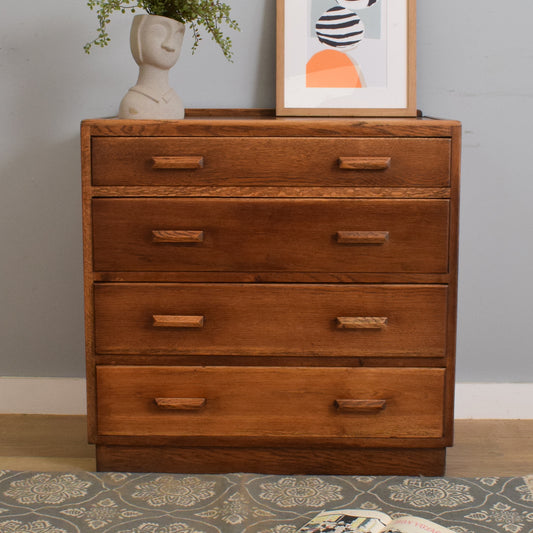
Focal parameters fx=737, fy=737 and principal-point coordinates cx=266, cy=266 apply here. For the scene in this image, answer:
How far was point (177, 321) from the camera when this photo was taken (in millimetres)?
1804

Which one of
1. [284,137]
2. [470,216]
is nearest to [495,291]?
[470,216]

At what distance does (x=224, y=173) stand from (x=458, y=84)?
34.2 inches

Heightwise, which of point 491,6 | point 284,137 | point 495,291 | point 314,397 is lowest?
point 314,397

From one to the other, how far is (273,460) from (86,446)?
0.57 meters

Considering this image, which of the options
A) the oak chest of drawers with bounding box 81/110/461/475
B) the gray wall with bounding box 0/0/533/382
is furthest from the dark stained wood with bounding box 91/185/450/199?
the gray wall with bounding box 0/0/533/382

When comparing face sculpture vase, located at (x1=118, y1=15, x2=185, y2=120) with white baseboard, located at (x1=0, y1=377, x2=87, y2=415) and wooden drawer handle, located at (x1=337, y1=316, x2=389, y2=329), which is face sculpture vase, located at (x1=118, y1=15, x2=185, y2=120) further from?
white baseboard, located at (x1=0, y1=377, x2=87, y2=415)

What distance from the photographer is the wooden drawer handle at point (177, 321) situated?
180 cm

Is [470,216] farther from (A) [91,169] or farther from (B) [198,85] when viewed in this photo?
(A) [91,169]

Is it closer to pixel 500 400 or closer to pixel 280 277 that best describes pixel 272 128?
pixel 280 277

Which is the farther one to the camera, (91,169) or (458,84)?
(458,84)

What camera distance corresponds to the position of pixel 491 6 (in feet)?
7.13

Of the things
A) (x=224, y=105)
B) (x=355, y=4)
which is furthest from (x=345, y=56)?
(x=224, y=105)

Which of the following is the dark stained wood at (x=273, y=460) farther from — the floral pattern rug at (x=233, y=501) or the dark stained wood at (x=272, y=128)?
the dark stained wood at (x=272, y=128)

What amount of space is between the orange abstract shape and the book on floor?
122cm
